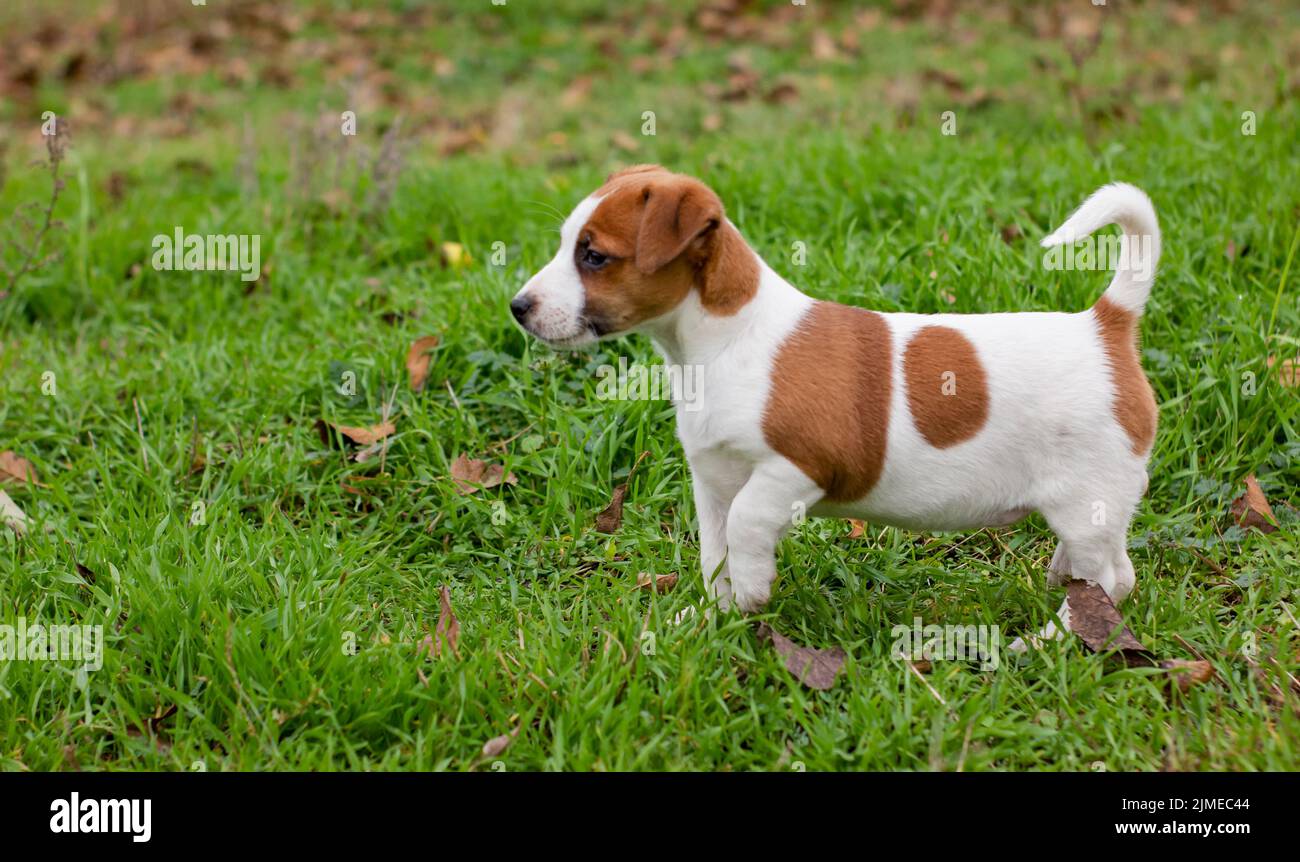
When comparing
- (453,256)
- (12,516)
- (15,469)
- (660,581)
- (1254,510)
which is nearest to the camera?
(660,581)

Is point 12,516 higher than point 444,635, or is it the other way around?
point 12,516

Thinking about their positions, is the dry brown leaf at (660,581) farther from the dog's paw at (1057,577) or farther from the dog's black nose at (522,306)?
the dog's paw at (1057,577)

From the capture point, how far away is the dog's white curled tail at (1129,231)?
329 centimetres

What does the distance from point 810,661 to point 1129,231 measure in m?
1.45

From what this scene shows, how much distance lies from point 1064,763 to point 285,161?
5991mm

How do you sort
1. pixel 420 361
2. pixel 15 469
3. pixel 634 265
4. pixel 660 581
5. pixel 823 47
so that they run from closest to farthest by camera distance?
1. pixel 634 265
2. pixel 660 581
3. pixel 15 469
4. pixel 420 361
5. pixel 823 47

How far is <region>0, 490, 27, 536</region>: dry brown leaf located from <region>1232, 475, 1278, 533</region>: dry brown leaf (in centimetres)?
398

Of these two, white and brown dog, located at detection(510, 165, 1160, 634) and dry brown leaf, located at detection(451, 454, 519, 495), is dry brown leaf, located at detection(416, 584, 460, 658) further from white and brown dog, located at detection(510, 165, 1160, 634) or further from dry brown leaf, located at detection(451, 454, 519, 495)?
white and brown dog, located at detection(510, 165, 1160, 634)

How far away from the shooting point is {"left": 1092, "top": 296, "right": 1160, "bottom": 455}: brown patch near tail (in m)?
3.23

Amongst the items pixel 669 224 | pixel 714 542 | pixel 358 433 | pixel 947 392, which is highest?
pixel 669 224

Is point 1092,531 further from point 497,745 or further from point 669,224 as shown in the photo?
point 497,745

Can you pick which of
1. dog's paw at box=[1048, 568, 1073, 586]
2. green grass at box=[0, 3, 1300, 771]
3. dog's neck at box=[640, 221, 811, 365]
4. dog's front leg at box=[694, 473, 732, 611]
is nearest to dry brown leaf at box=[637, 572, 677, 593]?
green grass at box=[0, 3, 1300, 771]

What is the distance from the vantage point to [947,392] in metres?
3.28

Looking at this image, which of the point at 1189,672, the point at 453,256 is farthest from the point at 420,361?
the point at 1189,672
